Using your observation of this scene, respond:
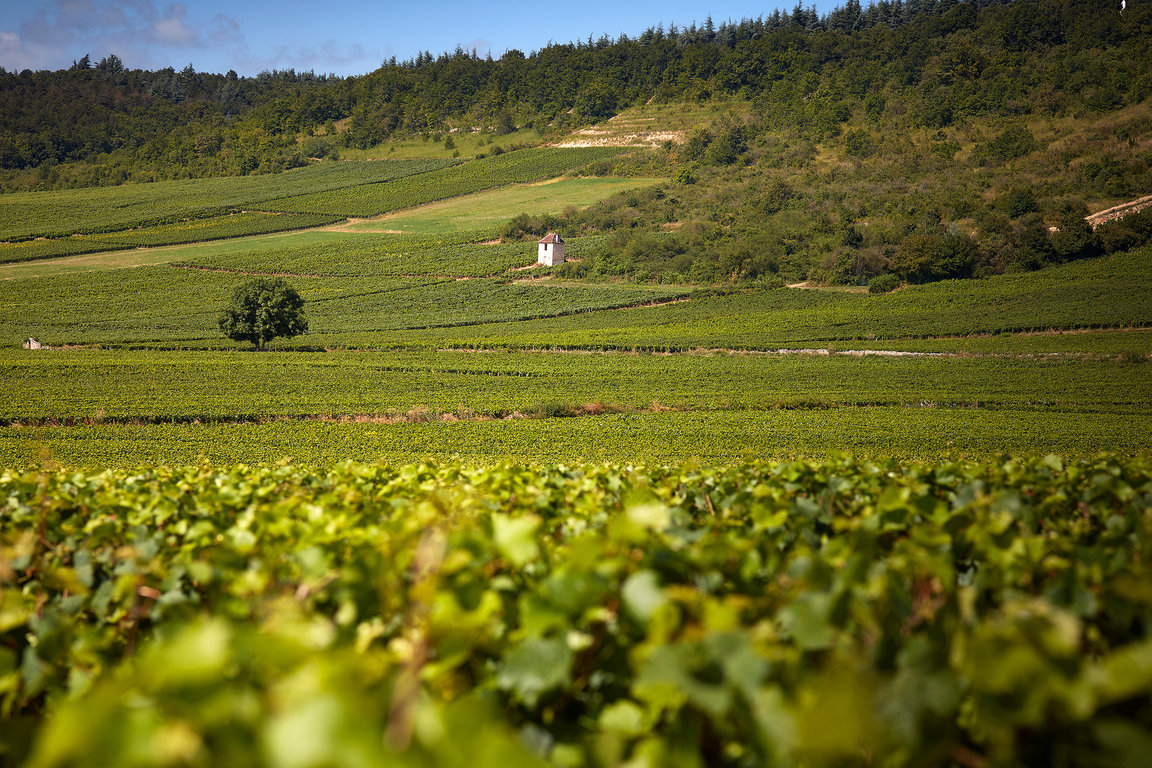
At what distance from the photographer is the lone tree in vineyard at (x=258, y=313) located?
190 ft

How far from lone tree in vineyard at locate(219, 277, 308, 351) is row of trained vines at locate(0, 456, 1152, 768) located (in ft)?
195

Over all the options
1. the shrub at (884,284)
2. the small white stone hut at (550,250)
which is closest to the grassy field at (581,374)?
the shrub at (884,284)

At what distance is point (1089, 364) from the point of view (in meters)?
47.6

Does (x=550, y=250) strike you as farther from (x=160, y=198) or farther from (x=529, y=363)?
(x=160, y=198)

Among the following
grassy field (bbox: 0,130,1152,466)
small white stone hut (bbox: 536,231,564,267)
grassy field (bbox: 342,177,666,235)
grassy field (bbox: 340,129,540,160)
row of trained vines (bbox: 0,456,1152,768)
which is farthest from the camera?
grassy field (bbox: 340,129,540,160)

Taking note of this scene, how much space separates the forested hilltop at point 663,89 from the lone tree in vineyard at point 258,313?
350 ft

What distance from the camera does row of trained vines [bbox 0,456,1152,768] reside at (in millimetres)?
1070

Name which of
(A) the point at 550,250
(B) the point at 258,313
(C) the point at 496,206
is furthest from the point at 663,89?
(B) the point at 258,313

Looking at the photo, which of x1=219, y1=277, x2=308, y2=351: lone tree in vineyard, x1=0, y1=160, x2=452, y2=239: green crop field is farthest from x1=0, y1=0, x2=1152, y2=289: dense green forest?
x1=219, y1=277, x2=308, y2=351: lone tree in vineyard

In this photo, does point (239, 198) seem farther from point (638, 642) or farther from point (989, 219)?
point (638, 642)

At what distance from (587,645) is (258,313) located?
62.4 meters

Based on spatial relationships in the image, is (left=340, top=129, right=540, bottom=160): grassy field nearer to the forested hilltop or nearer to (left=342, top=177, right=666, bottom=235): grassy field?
the forested hilltop

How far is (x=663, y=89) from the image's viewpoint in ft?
551

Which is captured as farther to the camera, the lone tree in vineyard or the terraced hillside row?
the terraced hillside row
